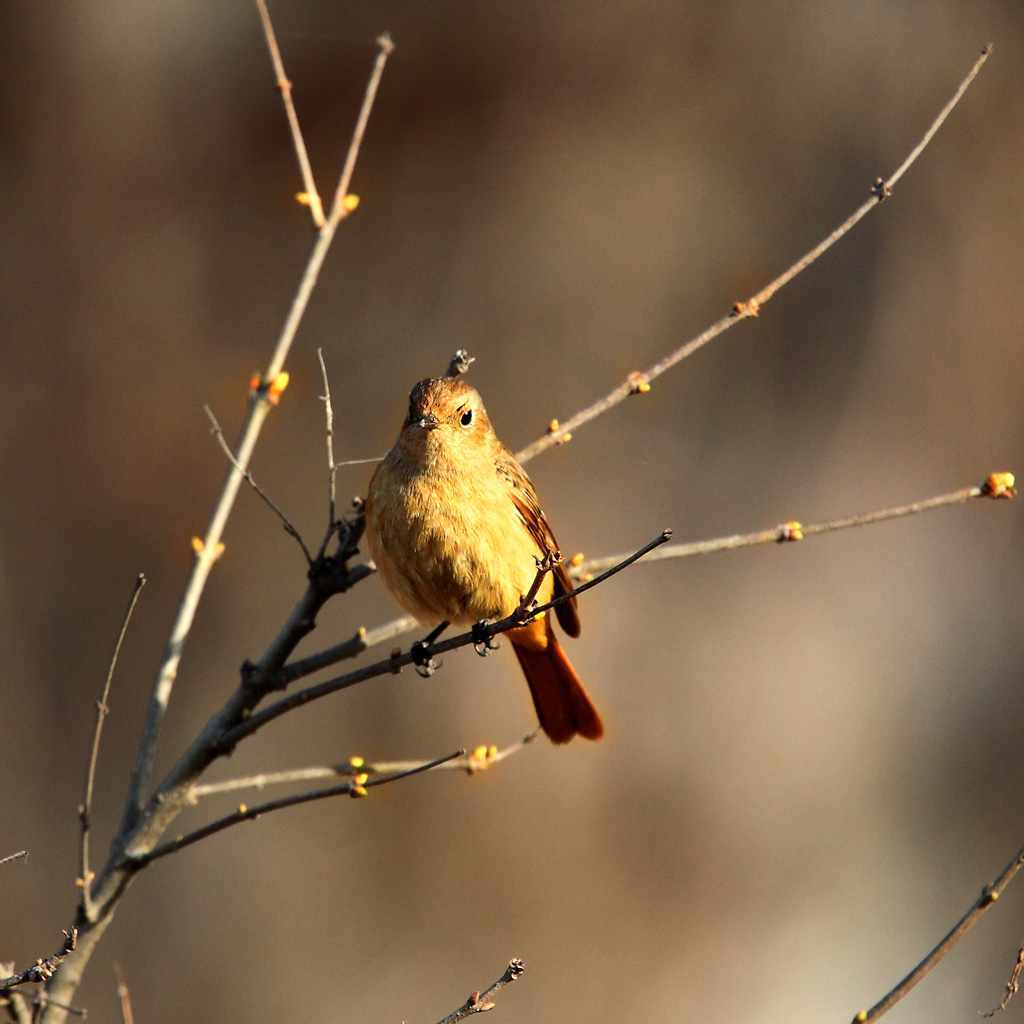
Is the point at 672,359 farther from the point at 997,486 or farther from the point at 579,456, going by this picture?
the point at 579,456

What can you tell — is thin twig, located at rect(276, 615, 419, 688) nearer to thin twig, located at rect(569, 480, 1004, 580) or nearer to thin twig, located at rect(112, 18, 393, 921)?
thin twig, located at rect(112, 18, 393, 921)

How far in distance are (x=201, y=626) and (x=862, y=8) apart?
557 centimetres

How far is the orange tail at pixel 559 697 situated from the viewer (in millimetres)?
3986

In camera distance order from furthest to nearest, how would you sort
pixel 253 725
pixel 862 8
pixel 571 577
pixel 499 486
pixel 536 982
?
pixel 862 8 < pixel 536 982 < pixel 499 486 < pixel 571 577 < pixel 253 725

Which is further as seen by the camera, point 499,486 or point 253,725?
point 499,486

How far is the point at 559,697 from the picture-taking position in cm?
402

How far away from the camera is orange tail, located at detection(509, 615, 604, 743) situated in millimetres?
3986

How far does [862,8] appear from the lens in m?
7.18

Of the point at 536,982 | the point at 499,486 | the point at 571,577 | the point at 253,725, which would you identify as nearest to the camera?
the point at 253,725

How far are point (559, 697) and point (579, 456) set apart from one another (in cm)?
354

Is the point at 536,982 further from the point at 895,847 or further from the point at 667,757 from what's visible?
the point at 895,847

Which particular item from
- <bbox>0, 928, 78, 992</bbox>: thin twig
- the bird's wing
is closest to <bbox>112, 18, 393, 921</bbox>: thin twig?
<bbox>0, 928, 78, 992</bbox>: thin twig

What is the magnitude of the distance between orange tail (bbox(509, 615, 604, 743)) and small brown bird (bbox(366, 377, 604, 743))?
0.31 feet

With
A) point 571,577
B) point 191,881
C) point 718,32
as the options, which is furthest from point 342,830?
point 718,32
